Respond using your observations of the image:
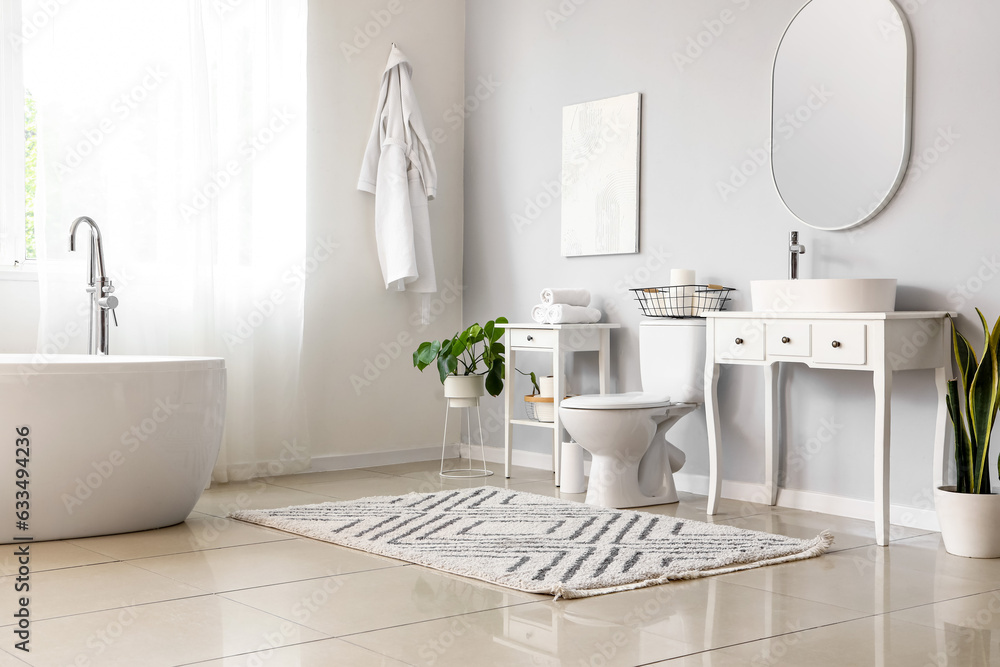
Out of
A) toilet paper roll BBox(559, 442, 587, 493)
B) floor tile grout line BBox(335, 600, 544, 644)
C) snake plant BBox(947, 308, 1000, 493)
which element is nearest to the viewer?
floor tile grout line BBox(335, 600, 544, 644)

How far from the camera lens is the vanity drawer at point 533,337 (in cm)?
408

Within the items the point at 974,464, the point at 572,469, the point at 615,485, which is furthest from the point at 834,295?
the point at 572,469

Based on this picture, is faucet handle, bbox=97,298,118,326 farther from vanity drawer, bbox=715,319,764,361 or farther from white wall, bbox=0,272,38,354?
vanity drawer, bbox=715,319,764,361

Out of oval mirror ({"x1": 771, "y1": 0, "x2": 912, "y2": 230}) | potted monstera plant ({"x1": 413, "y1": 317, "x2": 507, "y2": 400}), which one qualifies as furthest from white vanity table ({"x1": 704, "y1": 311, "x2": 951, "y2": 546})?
potted monstera plant ({"x1": 413, "y1": 317, "x2": 507, "y2": 400})

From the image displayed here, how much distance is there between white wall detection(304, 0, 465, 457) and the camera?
14.9 ft

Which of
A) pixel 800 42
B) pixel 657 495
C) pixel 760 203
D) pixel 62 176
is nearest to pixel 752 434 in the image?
pixel 657 495

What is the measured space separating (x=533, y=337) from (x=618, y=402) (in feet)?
2.61

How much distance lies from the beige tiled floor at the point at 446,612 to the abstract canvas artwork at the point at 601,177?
1.73 m

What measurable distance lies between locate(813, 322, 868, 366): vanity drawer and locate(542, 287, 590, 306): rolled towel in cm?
128

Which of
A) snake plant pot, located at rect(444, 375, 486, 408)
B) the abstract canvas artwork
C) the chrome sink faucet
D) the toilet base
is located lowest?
the toilet base

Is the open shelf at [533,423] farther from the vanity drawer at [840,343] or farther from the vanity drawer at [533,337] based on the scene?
the vanity drawer at [840,343]

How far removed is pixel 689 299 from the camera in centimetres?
368

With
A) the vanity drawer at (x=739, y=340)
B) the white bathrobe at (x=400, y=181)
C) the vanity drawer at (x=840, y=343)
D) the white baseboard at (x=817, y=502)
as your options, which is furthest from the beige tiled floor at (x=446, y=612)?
the white bathrobe at (x=400, y=181)

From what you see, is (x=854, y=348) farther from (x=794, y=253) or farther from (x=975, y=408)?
(x=794, y=253)
